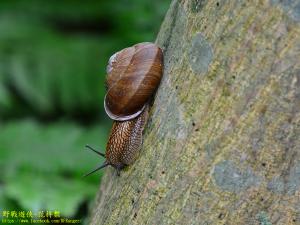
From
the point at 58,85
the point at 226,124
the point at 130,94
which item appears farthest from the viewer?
the point at 58,85

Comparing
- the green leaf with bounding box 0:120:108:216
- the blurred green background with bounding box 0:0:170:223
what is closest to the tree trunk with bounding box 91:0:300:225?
the green leaf with bounding box 0:120:108:216

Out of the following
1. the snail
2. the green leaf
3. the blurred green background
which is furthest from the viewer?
the blurred green background

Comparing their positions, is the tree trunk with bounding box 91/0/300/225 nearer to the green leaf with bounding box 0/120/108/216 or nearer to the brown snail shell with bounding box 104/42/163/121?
the brown snail shell with bounding box 104/42/163/121

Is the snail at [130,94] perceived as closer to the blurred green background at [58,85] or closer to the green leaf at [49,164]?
the green leaf at [49,164]

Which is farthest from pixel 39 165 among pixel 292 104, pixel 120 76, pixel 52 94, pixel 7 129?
pixel 292 104

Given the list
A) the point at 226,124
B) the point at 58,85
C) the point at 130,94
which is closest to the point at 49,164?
the point at 58,85

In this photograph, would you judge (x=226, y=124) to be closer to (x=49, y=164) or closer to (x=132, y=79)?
(x=132, y=79)

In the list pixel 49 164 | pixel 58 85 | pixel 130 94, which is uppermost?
pixel 130 94
